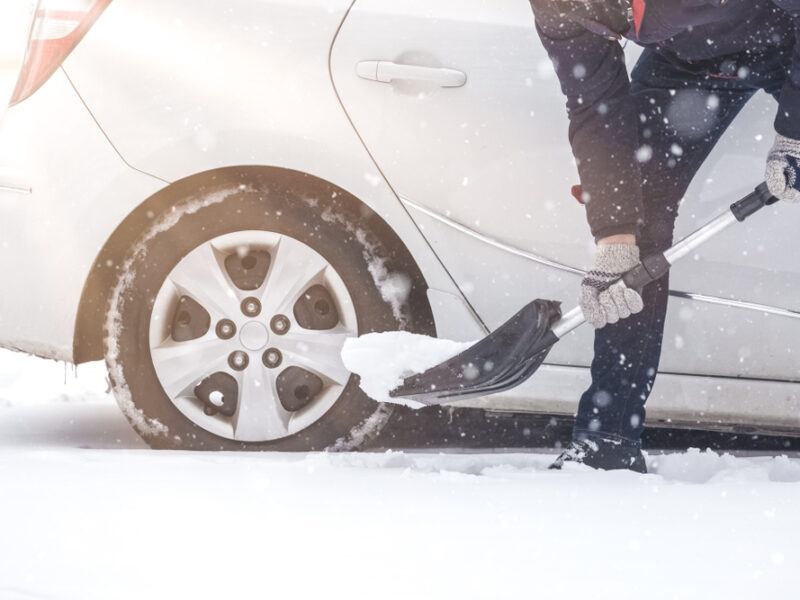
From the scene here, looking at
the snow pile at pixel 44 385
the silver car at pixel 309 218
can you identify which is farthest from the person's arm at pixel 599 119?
the snow pile at pixel 44 385

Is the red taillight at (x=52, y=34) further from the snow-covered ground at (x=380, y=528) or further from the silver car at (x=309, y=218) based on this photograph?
the snow-covered ground at (x=380, y=528)

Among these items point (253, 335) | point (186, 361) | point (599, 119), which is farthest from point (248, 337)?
point (599, 119)

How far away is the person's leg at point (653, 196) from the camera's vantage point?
184 cm

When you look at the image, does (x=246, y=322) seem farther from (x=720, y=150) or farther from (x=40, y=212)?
(x=720, y=150)

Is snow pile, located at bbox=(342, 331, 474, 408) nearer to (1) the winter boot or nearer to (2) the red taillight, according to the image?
(1) the winter boot

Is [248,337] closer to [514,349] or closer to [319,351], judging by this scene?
[319,351]

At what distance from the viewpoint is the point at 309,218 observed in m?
2.05

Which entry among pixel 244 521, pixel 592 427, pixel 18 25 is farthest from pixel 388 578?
pixel 18 25

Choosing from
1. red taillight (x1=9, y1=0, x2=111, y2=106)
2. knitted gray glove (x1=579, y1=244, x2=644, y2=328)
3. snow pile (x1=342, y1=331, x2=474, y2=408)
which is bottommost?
snow pile (x1=342, y1=331, x2=474, y2=408)

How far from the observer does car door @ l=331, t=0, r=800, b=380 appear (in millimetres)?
1967

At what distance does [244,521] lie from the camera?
133 cm

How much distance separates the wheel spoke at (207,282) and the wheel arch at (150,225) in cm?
13

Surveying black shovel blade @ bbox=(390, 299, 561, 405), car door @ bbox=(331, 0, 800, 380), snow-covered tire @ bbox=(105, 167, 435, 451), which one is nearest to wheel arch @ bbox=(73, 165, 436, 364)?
snow-covered tire @ bbox=(105, 167, 435, 451)

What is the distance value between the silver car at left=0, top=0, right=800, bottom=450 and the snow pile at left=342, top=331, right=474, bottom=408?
0.21 feet
